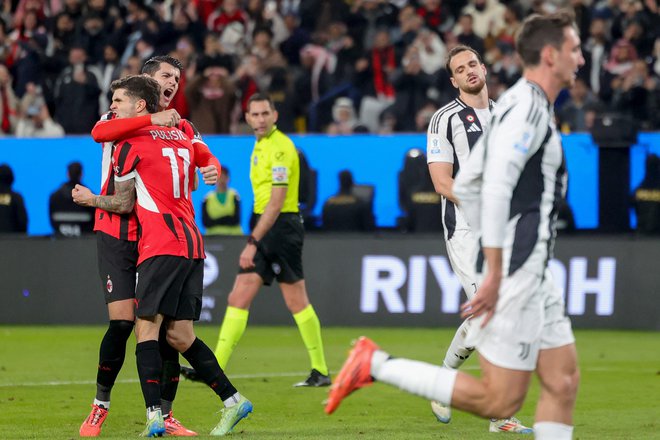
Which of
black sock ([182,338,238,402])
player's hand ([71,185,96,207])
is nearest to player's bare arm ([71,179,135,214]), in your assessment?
player's hand ([71,185,96,207])

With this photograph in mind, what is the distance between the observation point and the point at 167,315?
7.74m

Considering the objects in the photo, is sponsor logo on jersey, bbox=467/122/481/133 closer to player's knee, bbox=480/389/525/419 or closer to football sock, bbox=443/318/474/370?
football sock, bbox=443/318/474/370

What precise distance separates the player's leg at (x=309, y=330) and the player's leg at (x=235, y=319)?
11.9 inches

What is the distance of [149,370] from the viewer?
25.2ft

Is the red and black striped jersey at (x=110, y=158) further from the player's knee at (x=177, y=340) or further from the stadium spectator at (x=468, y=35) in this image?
the stadium spectator at (x=468, y=35)

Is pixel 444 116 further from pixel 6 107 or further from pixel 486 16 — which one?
pixel 6 107

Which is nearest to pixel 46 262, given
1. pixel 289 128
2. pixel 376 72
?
pixel 289 128

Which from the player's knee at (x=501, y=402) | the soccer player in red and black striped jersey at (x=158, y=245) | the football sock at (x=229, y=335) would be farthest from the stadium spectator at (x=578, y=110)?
the player's knee at (x=501, y=402)

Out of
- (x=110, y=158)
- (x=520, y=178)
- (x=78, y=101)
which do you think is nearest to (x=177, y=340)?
(x=110, y=158)

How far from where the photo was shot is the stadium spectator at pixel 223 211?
1714 cm

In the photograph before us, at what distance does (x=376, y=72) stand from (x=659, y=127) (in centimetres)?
466

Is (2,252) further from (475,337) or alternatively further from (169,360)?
(475,337)

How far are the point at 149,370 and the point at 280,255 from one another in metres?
3.33

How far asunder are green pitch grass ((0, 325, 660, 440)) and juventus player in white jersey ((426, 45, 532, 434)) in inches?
25.9
